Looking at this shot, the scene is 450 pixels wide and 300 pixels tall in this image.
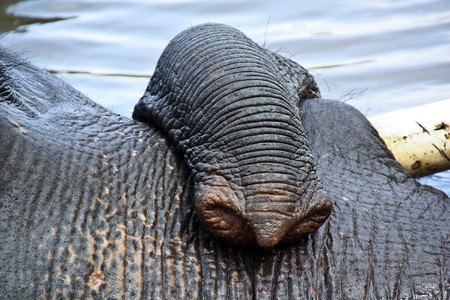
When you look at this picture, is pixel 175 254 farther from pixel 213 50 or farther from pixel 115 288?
pixel 213 50

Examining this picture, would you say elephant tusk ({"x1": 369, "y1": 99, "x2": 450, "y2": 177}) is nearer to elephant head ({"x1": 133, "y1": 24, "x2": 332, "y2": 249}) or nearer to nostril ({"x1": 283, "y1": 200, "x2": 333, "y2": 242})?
elephant head ({"x1": 133, "y1": 24, "x2": 332, "y2": 249})

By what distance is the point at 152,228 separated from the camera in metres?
1.73

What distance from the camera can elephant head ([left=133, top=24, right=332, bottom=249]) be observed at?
1.65 m

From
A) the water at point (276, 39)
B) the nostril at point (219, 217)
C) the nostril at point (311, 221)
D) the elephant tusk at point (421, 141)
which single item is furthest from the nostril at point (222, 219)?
the water at point (276, 39)

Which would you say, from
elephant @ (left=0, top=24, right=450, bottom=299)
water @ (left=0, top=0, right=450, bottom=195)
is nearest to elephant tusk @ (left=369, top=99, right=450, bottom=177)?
elephant @ (left=0, top=24, right=450, bottom=299)

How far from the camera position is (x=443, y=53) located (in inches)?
176

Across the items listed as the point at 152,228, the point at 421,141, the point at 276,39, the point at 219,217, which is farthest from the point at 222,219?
the point at 276,39

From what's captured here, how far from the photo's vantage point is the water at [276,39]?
4203 mm

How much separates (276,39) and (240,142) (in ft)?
10.2

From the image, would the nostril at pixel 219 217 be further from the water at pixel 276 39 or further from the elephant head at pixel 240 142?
the water at pixel 276 39

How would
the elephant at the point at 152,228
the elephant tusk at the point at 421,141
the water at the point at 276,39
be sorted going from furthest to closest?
the water at the point at 276,39, the elephant tusk at the point at 421,141, the elephant at the point at 152,228

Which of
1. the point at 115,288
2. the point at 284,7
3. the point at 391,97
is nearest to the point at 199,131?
the point at 115,288

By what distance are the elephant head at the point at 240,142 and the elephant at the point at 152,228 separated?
0.08 feet

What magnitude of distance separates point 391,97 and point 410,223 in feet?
7.49
